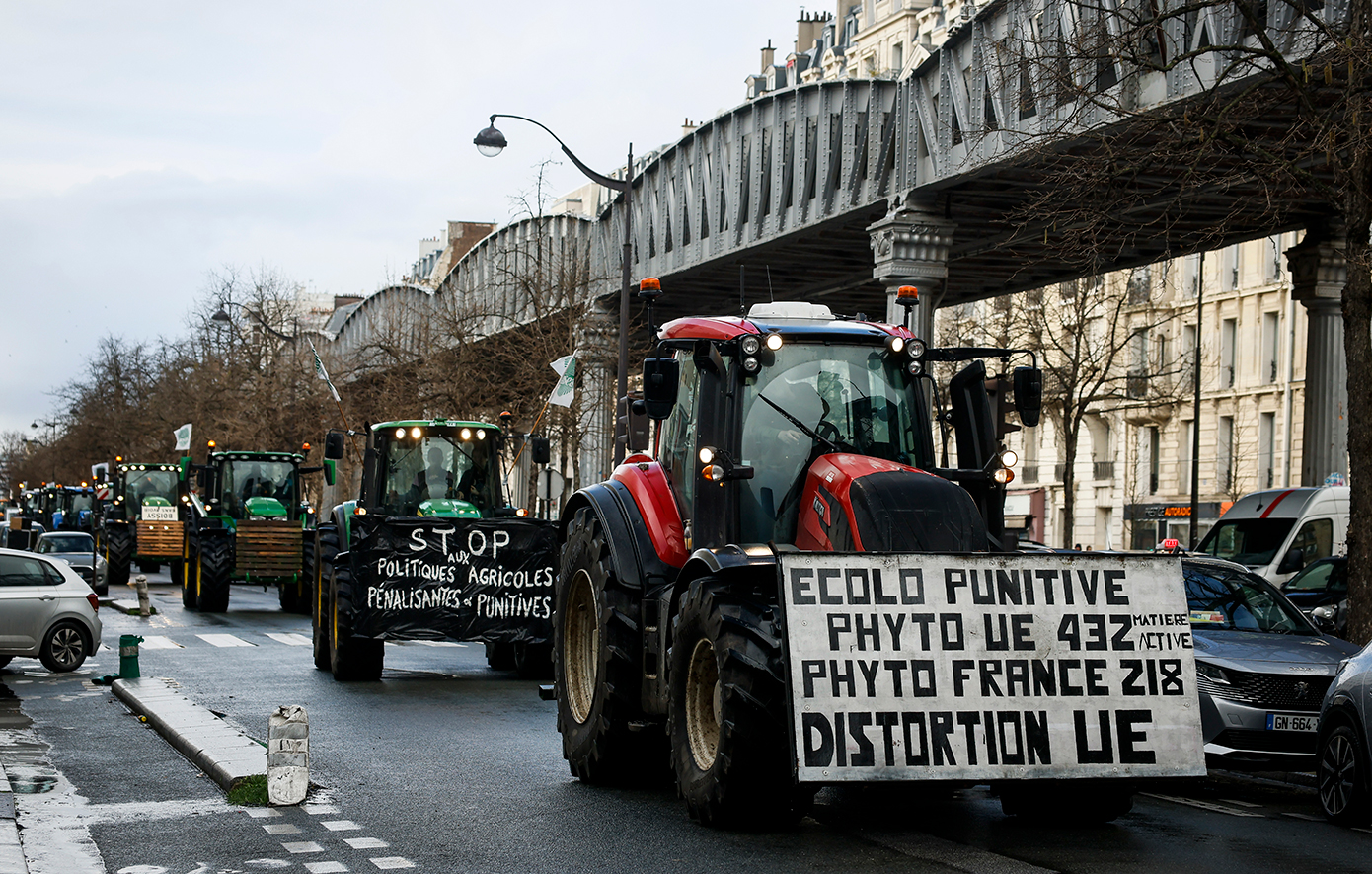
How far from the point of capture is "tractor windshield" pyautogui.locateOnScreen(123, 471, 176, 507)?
155 ft

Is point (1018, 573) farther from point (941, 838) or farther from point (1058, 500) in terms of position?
point (1058, 500)

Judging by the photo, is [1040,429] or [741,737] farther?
[1040,429]

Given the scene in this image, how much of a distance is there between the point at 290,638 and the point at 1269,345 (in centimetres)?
4005

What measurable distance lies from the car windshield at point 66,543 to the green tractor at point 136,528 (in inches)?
12.8

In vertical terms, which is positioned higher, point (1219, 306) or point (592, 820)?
point (1219, 306)

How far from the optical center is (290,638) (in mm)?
25125

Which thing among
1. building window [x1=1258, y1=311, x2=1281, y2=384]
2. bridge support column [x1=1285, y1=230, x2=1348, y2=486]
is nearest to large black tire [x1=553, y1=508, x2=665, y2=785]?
bridge support column [x1=1285, y1=230, x2=1348, y2=486]

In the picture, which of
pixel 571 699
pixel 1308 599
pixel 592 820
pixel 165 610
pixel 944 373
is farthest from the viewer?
pixel 944 373

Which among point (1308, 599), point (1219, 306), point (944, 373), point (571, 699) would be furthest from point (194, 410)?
point (571, 699)

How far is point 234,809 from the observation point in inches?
400

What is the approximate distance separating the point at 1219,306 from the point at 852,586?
52.5 m

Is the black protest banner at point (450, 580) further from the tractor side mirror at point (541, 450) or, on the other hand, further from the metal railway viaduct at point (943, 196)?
the metal railway viaduct at point (943, 196)

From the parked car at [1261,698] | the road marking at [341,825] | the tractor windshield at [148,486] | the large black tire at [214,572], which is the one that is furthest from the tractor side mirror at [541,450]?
the tractor windshield at [148,486]

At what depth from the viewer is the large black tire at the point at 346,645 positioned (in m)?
18.1
